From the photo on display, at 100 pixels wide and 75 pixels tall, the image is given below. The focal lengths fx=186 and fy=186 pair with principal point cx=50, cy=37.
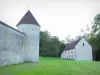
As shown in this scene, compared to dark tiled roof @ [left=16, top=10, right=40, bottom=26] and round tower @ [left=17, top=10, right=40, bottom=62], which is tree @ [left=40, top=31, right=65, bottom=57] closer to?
dark tiled roof @ [left=16, top=10, right=40, bottom=26]

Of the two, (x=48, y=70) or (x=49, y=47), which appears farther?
(x=49, y=47)

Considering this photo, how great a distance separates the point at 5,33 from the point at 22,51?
9.85 meters

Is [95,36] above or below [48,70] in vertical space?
above

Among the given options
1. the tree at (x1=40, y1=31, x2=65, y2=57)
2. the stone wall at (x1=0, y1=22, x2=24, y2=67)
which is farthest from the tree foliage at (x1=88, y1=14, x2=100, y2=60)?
the stone wall at (x1=0, y1=22, x2=24, y2=67)

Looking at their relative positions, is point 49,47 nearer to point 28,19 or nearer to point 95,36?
point 95,36

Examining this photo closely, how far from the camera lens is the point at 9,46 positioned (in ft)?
86.6

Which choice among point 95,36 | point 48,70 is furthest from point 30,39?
point 95,36

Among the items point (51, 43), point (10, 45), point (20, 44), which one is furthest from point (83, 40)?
point (10, 45)

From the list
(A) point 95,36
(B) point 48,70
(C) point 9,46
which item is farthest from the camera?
(A) point 95,36

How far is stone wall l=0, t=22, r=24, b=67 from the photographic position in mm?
23770

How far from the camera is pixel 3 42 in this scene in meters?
24.1

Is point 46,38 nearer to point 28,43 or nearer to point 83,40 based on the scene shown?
point 83,40

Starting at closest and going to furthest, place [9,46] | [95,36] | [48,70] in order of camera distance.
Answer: [48,70] < [9,46] < [95,36]

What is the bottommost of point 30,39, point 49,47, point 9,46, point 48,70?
point 48,70
